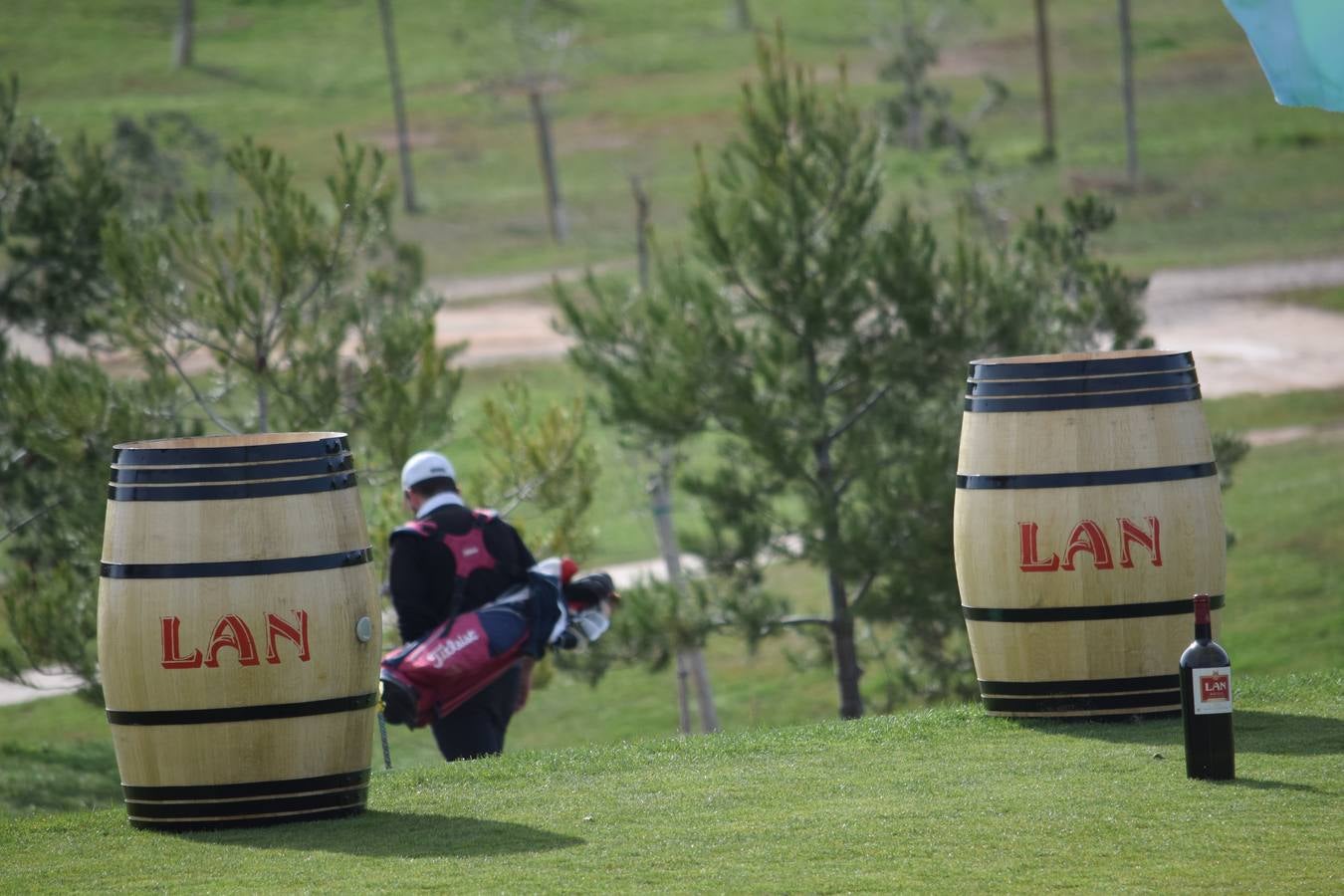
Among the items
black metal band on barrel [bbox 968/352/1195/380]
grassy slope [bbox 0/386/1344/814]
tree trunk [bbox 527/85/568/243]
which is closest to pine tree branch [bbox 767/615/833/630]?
grassy slope [bbox 0/386/1344/814]

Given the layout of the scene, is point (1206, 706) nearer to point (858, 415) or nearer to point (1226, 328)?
point (858, 415)

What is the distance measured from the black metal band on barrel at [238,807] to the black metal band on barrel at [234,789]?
21 millimetres

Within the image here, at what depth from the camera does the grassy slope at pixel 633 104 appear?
49.4 metres

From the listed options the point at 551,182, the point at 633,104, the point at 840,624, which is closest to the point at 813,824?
the point at 840,624

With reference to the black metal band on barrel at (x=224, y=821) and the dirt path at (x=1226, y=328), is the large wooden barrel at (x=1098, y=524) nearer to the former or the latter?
the black metal band on barrel at (x=224, y=821)

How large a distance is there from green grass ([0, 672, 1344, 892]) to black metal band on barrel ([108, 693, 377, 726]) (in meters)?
0.35

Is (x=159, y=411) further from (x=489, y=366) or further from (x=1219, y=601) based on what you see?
(x=489, y=366)

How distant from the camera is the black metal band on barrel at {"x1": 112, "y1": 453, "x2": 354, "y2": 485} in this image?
233 inches

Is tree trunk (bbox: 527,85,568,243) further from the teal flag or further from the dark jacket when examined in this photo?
the teal flag

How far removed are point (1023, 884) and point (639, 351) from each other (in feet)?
35.7

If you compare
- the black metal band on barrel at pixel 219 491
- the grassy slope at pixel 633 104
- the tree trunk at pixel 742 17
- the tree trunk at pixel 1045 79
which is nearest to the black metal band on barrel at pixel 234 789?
the black metal band on barrel at pixel 219 491

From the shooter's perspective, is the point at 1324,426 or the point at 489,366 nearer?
the point at 1324,426

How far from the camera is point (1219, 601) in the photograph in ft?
23.7

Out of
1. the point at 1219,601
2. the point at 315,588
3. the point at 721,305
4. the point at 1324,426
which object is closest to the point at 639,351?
the point at 721,305
